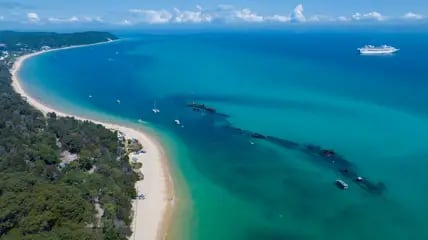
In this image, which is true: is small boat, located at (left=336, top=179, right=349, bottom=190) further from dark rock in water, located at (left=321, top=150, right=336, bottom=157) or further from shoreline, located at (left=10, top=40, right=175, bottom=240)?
shoreline, located at (left=10, top=40, right=175, bottom=240)

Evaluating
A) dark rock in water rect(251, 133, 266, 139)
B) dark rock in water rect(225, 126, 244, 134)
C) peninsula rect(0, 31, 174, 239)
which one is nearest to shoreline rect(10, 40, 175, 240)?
peninsula rect(0, 31, 174, 239)

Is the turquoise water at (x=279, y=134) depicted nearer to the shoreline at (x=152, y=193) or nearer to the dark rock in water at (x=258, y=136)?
the dark rock in water at (x=258, y=136)

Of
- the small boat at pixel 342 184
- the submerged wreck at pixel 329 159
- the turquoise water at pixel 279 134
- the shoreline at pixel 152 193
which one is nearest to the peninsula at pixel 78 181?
the shoreline at pixel 152 193

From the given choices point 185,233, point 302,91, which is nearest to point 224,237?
point 185,233

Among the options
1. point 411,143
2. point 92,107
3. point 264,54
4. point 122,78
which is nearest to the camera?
point 411,143

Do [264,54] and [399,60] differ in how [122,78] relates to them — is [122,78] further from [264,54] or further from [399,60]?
[399,60]

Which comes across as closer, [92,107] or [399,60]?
[92,107]
